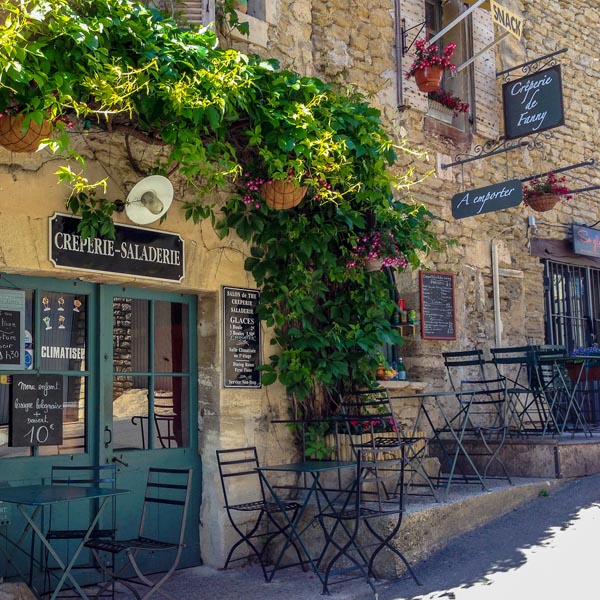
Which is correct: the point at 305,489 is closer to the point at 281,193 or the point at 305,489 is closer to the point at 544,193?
the point at 281,193

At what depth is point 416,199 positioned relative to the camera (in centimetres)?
784

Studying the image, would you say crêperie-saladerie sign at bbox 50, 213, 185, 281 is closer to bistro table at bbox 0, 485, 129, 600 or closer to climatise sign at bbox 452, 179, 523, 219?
bistro table at bbox 0, 485, 129, 600

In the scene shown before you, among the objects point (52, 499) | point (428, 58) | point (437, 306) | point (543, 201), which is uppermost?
point (428, 58)

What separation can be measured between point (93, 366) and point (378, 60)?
163 inches

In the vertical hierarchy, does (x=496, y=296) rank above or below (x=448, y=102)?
below

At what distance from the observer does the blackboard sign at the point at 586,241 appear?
9641mm

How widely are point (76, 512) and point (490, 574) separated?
2.46 metres

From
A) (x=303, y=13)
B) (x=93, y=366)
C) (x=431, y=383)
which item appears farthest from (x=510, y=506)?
(x=303, y=13)

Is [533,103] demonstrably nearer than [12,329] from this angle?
No

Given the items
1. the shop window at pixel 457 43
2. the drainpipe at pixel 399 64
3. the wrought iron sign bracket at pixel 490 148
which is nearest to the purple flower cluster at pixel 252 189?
the drainpipe at pixel 399 64

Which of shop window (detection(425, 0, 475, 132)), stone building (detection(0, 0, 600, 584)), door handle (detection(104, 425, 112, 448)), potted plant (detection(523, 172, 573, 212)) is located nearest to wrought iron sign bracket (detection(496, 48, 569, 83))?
stone building (detection(0, 0, 600, 584))

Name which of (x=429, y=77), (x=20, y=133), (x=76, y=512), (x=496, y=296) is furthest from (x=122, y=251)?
(x=496, y=296)

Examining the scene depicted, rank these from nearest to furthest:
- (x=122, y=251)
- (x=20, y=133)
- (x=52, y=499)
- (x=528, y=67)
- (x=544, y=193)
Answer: (x=52, y=499)
(x=20, y=133)
(x=122, y=251)
(x=544, y=193)
(x=528, y=67)

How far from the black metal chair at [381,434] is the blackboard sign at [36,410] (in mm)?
1872
